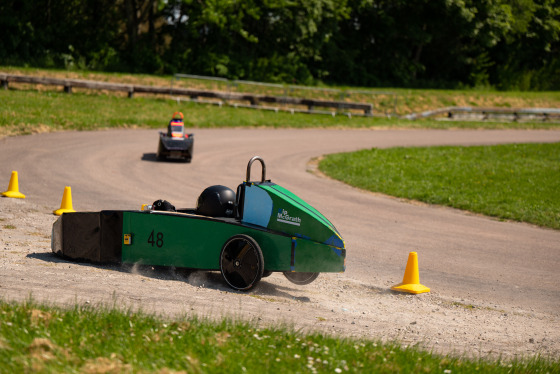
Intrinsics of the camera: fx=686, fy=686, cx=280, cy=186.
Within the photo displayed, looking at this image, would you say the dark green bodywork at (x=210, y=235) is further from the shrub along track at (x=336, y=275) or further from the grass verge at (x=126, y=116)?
the grass verge at (x=126, y=116)

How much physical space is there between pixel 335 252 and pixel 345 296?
0.66 metres

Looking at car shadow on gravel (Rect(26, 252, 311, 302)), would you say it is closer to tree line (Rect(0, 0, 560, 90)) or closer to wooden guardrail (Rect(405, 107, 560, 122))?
tree line (Rect(0, 0, 560, 90))

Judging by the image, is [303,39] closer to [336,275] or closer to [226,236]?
[336,275]

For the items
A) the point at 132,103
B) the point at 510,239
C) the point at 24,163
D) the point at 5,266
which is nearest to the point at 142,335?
the point at 5,266

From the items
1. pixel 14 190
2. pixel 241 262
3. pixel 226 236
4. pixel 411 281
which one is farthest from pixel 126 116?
pixel 411 281

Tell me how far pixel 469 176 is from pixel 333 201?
5666 mm

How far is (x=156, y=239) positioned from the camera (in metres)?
8.60

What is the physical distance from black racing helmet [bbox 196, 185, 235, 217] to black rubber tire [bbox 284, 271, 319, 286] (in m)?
1.10

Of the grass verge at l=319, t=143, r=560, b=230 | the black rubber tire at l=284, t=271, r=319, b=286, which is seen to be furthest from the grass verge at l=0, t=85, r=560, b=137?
the black rubber tire at l=284, t=271, r=319, b=286

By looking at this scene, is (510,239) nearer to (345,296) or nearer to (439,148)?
(345,296)

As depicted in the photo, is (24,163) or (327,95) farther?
(327,95)

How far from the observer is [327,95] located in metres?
35.2

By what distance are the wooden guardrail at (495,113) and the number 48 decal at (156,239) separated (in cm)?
2834

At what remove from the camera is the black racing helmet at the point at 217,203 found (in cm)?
862
